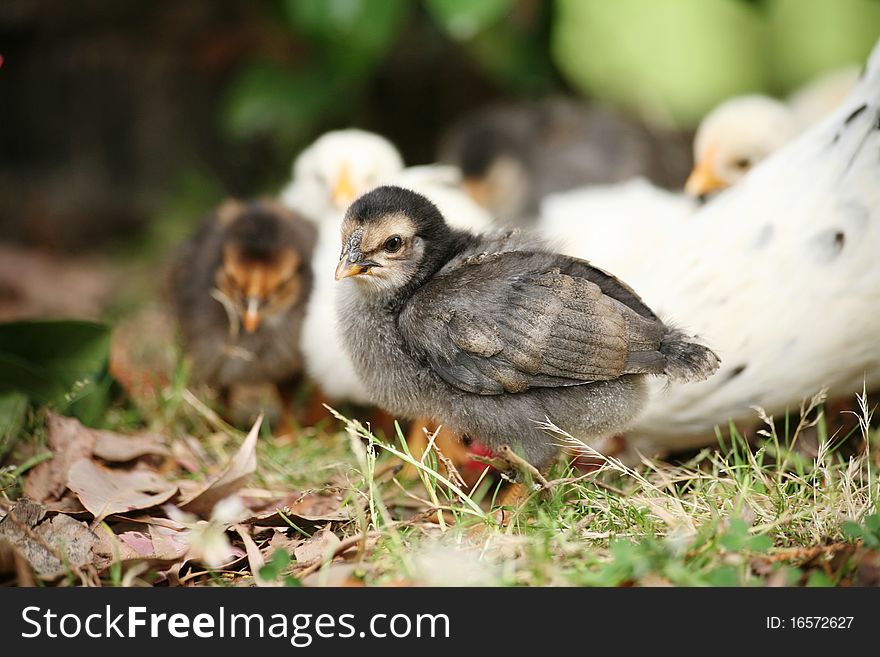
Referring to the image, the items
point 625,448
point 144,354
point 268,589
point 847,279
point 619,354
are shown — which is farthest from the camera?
point 144,354

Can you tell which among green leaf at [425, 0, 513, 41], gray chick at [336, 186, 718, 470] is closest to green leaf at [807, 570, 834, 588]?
gray chick at [336, 186, 718, 470]

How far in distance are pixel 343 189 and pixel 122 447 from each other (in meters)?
1.13

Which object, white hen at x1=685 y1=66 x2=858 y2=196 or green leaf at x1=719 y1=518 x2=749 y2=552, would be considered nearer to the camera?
green leaf at x1=719 y1=518 x2=749 y2=552

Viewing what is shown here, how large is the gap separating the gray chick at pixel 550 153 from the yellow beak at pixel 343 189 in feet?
2.84

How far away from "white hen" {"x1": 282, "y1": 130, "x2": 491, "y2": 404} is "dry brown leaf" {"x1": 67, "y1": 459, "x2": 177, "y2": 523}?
21.3 inches

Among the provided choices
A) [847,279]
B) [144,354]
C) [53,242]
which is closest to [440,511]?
[847,279]

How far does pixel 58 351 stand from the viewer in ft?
8.64

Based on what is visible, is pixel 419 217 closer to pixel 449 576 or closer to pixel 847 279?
pixel 449 576

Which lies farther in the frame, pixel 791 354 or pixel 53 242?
pixel 53 242

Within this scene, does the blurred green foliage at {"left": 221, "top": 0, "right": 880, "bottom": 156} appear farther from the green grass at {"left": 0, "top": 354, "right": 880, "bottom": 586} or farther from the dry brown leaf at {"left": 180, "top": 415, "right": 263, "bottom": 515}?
the green grass at {"left": 0, "top": 354, "right": 880, "bottom": 586}

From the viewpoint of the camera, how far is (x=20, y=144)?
522 centimetres

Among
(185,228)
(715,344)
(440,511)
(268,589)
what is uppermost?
(185,228)

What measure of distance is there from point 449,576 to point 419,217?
0.75 meters

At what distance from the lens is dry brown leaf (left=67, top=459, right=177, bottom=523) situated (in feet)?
7.06
